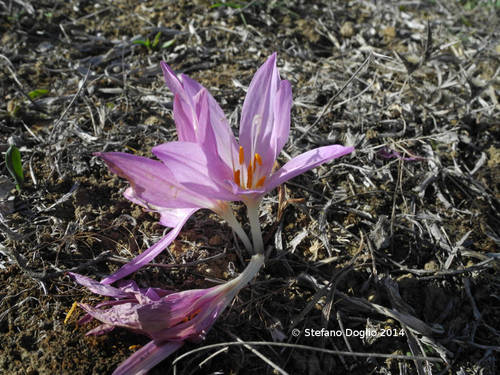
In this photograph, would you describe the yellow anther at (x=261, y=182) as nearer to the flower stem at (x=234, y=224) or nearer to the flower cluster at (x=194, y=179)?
the flower cluster at (x=194, y=179)

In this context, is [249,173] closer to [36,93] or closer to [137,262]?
[137,262]

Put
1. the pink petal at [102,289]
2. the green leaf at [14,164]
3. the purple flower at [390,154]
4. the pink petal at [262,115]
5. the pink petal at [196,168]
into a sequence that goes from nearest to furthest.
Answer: the pink petal at [196,168] < the pink petal at [102,289] < the pink petal at [262,115] < the green leaf at [14,164] < the purple flower at [390,154]

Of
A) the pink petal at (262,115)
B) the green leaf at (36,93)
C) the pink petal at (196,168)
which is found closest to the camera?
the pink petal at (196,168)

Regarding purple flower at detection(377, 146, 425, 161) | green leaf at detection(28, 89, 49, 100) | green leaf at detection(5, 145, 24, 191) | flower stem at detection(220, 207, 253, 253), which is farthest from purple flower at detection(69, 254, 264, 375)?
green leaf at detection(28, 89, 49, 100)

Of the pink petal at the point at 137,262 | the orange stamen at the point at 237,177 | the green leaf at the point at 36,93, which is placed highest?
the orange stamen at the point at 237,177

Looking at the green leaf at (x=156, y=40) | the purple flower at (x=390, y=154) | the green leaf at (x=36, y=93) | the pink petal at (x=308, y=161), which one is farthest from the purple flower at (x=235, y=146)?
the green leaf at (x=156, y=40)

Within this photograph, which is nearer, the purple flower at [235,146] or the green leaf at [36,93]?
the purple flower at [235,146]

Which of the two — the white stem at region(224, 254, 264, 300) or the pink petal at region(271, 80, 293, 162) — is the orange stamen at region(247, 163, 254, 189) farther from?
the white stem at region(224, 254, 264, 300)

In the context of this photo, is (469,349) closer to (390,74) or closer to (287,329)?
(287,329)
